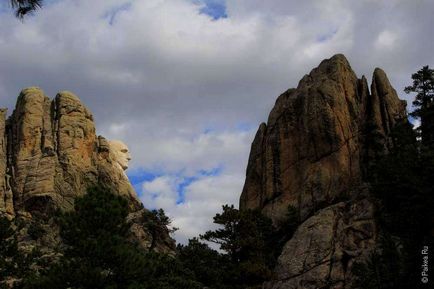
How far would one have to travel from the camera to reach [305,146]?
65.5 meters

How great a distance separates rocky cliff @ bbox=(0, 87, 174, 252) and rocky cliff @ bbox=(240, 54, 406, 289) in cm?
1927

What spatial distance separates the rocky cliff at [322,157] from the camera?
51969 mm

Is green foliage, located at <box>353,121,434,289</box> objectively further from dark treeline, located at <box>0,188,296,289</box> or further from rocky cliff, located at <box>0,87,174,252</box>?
rocky cliff, located at <box>0,87,174,252</box>

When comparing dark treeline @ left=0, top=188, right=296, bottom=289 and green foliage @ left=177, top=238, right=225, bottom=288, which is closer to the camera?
dark treeline @ left=0, top=188, right=296, bottom=289

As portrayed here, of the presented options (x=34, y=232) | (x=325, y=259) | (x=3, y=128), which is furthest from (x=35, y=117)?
(x=325, y=259)

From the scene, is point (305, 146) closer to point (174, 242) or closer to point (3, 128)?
point (174, 242)

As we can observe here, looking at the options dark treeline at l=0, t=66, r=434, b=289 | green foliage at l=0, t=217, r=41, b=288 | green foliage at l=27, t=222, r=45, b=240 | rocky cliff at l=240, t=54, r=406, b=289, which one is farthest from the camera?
green foliage at l=27, t=222, r=45, b=240

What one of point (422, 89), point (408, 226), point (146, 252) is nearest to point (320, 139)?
point (422, 89)

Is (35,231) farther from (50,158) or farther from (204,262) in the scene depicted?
(204,262)

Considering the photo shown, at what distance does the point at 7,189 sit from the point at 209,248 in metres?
41.3

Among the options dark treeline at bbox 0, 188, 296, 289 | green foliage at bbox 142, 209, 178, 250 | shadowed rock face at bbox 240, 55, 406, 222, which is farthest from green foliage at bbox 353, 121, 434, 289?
green foliage at bbox 142, 209, 178, 250

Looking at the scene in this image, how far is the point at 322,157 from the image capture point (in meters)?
63.6

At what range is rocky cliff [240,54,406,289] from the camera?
52.0 metres

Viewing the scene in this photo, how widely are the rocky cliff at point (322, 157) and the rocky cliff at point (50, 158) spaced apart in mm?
Result: 19265
